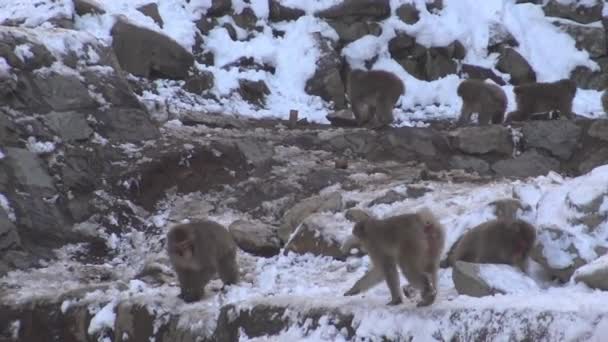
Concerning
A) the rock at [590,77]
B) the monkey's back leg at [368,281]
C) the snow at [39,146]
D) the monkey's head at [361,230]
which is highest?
the rock at [590,77]

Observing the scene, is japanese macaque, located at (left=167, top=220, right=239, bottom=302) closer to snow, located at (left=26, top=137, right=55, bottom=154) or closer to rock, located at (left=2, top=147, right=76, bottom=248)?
rock, located at (left=2, top=147, right=76, bottom=248)

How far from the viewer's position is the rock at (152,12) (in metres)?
17.5

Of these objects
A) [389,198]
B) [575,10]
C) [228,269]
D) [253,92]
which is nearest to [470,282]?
[228,269]

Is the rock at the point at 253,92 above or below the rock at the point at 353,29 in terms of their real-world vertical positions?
below

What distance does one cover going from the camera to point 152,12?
694 inches

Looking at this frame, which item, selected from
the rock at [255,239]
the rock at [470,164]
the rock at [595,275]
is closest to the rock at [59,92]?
the rock at [255,239]

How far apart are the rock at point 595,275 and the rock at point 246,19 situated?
41.5 ft

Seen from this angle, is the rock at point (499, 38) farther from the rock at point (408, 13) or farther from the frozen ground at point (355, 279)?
the frozen ground at point (355, 279)

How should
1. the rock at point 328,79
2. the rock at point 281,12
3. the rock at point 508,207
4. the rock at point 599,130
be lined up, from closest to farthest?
→ the rock at point 508,207
the rock at point 599,130
the rock at point 328,79
the rock at point 281,12

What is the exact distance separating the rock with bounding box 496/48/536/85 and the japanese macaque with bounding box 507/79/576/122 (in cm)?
363

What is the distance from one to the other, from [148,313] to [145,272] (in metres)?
1.52

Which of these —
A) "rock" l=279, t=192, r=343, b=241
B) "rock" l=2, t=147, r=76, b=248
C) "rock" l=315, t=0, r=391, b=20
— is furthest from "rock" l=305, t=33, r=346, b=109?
"rock" l=2, t=147, r=76, b=248

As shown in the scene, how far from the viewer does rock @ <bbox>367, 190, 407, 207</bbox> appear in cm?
1051

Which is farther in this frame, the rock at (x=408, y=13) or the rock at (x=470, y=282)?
the rock at (x=408, y=13)
